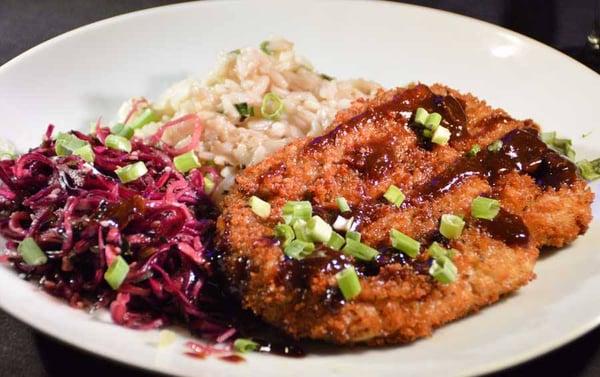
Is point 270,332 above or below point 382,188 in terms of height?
below

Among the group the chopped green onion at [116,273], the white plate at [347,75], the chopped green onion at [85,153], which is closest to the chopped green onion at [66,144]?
the chopped green onion at [85,153]

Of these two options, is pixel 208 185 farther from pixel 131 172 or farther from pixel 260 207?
pixel 260 207

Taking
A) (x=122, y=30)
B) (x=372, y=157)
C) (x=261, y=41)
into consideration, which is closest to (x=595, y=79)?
(x=372, y=157)

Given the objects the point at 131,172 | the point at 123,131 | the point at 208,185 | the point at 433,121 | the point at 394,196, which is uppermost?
the point at 433,121

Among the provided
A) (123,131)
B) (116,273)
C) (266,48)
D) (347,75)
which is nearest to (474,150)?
(347,75)

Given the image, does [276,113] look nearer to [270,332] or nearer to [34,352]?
[270,332]

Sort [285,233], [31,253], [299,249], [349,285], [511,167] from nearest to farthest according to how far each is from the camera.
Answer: [349,285]
[299,249]
[285,233]
[31,253]
[511,167]
